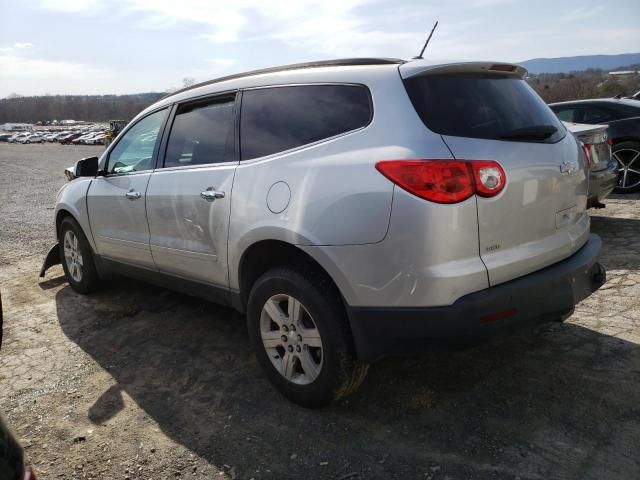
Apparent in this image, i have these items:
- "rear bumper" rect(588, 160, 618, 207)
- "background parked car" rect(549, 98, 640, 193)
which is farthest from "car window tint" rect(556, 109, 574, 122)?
"rear bumper" rect(588, 160, 618, 207)

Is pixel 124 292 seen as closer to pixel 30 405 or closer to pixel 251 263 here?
pixel 30 405

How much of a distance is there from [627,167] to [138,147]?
273 inches

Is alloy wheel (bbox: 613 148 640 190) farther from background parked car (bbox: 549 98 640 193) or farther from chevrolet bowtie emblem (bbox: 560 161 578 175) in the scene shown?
chevrolet bowtie emblem (bbox: 560 161 578 175)

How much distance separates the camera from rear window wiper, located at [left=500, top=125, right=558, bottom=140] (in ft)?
8.59

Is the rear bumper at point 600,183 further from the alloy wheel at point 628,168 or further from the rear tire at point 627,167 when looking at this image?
the alloy wheel at point 628,168

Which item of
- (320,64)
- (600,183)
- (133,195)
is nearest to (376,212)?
(320,64)

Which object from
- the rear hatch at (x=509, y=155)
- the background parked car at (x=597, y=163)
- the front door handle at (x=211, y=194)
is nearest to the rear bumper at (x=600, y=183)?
the background parked car at (x=597, y=163)

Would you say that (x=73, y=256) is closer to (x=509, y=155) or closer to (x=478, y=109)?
(x=478, y=109)

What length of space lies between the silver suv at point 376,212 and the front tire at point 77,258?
1844mm

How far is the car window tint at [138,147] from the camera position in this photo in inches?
159

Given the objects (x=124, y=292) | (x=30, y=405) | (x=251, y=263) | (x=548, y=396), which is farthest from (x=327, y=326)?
(x=124, y=292)

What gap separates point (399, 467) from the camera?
95.4 inches

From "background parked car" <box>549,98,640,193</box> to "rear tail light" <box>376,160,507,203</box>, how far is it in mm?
6145

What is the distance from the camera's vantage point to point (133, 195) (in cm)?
400
